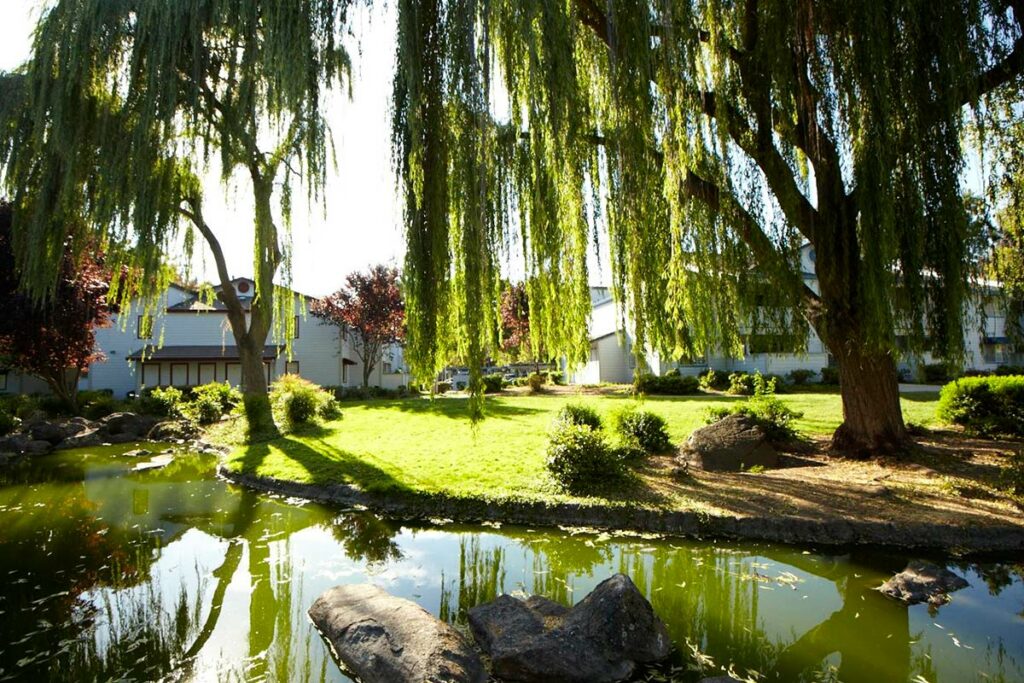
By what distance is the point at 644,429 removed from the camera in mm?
9070

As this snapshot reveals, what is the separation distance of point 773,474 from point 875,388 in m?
2.04

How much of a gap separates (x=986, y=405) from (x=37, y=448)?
63.8 feet

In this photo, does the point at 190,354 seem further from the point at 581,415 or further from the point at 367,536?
the point at 367,536

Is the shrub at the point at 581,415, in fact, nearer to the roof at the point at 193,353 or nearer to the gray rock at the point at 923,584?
the gray rock at the point at 923,584

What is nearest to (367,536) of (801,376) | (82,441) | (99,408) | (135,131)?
(135,131)

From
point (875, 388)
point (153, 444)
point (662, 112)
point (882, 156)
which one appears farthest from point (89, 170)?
point (875, 388)

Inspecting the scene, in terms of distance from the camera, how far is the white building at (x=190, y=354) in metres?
25.3

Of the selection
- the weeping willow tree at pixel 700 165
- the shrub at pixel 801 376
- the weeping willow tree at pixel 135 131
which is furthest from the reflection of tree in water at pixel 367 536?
the shrub at pixel 801 376

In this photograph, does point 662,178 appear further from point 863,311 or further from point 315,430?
point 315,430

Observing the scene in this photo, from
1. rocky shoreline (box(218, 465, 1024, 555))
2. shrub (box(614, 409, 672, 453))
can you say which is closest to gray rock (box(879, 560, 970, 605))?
rocky shoreline (box(218, 465, 1024, 555))

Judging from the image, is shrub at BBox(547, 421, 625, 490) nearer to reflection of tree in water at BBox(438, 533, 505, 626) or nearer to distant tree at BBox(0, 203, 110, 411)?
reflection of tree in water at BBox(438, 533, 505, 626)

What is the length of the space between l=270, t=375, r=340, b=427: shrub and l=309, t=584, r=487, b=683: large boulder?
37.5ft

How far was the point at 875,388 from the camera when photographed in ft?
25.6

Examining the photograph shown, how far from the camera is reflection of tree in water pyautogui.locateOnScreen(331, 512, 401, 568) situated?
5.29m
